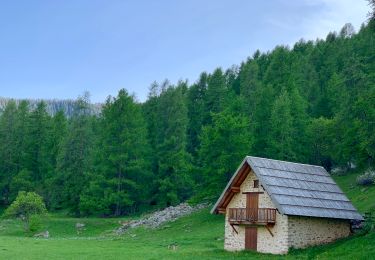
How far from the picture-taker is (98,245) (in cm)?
4428

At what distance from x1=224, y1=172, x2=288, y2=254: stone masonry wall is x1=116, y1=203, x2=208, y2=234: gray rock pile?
2201cm

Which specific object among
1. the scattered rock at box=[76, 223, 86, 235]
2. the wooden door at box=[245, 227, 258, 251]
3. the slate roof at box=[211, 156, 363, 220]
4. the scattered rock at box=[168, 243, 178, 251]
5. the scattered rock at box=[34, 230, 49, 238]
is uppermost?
the slate roof at box=[211, 156, 363, 220]

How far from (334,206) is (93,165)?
153ft

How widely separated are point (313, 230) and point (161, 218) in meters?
29.2

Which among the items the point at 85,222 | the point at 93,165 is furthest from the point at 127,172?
the point at 85,222

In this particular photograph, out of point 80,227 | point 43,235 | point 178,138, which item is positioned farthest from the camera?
point 178,138

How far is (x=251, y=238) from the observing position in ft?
122

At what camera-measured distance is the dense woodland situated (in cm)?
6325

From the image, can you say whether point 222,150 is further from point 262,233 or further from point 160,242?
point 262,233

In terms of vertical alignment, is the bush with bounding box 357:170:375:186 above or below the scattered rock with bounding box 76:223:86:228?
above

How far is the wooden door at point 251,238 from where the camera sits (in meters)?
36.7

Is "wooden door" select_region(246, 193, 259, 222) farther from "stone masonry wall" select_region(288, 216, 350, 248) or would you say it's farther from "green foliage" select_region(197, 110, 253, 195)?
"green foliage" select_region(197, 110, 253, 195)

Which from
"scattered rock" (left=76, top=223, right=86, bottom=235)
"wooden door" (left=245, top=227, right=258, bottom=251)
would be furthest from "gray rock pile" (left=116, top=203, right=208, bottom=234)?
"wooden door" (left=245, top=227, right=258, bottom=251)

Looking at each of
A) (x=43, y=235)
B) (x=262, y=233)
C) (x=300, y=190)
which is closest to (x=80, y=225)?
(x=43, y=235)
